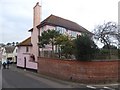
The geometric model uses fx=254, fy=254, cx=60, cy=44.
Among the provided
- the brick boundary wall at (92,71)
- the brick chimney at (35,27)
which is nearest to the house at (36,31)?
the brick chimney at (35,27)

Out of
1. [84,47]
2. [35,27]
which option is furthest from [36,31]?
[84,47]

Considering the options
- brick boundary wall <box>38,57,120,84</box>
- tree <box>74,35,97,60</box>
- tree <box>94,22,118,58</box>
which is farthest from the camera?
tree <box>94,22,118,58</box>

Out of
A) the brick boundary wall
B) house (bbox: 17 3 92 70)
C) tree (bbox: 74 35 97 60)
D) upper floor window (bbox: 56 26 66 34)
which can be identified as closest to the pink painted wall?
house (bbox: 17 3 92 70)

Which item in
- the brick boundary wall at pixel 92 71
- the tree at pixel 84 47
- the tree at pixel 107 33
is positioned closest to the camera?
the brick boundary wall at pixel 92 71

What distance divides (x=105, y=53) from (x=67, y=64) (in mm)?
4236

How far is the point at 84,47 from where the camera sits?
25.0 metres

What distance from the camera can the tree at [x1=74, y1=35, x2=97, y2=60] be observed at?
81.7ft

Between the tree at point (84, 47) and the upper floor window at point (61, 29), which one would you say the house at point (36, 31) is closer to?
the upper floor window at point (61, 29)

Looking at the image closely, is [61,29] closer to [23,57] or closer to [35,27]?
[35,27]

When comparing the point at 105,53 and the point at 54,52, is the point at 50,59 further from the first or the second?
the point at 105,53

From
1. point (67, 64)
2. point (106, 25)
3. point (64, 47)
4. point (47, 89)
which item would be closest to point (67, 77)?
point (67, 64)

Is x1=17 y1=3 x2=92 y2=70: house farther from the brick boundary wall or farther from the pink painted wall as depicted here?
the brick boundary wall

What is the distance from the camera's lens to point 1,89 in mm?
19266

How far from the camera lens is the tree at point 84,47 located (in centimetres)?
2491
